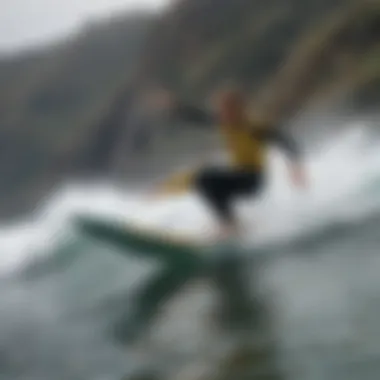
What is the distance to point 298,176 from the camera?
1.53m

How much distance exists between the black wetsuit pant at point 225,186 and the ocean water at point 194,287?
2cm

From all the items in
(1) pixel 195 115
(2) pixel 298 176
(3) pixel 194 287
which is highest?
(1) pixel 195 115

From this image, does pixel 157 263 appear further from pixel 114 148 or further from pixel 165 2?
pixel 165 2

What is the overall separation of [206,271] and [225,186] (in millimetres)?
139

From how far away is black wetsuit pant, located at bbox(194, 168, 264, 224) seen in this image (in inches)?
60.6

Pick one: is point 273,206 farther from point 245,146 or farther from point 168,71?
point 168,71

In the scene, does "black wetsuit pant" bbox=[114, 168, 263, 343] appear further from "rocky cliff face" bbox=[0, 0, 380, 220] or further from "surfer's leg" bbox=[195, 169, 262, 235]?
"rocky cliff face" bbox=[0, 0, 380, 220]

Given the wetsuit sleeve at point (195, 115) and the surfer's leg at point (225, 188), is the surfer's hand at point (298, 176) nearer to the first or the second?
the surfer's leg at point (225, 188)

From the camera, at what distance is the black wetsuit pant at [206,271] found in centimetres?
151

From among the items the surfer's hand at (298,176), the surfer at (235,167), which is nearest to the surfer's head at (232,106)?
the surfer at (235,167)

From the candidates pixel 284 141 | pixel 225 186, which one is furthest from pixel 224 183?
pixel 284 141

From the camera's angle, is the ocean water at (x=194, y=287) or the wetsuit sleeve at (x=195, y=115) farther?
the wetsuit sleeve at (x=195, y=115)

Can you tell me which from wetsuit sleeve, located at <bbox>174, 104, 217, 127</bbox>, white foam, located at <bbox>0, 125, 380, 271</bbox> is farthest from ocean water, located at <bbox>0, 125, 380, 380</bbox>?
wetsuit sleeve, located at <bbox>174, 104, 217, 127</bbox>

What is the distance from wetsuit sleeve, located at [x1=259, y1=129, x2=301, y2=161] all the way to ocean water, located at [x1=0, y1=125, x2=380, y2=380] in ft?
0.07
